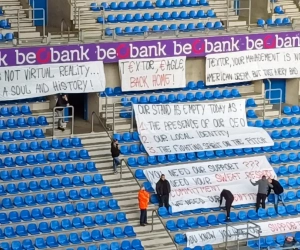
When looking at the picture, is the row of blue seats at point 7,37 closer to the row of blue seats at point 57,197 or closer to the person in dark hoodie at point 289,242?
the row of blue seats at point 57,197

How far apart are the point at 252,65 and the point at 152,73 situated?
329 centimetres

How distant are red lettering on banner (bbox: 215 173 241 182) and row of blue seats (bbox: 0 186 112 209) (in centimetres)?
332

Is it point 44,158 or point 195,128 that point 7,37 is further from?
point 195,128

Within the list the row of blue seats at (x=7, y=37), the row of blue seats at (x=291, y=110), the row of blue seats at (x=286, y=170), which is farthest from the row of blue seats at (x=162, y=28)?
the row of blue seats at (x=286, y=170)

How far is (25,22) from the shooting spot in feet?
121

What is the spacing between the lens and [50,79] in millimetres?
35594

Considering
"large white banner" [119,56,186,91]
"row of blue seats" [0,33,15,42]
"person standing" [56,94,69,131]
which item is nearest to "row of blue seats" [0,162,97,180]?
"person standing" [56,94,69,131]

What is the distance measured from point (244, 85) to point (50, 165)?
7978 mm

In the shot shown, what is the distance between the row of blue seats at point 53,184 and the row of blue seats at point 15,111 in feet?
8.10

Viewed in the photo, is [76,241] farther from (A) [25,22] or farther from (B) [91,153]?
(A) [25,22]

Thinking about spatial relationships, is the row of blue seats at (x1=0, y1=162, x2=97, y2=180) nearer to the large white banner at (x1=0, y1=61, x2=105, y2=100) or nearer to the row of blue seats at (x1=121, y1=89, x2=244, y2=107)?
the large white banner at (x1=0, y1=61, x2=105, y2=100)

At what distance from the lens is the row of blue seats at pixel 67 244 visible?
3180 cm

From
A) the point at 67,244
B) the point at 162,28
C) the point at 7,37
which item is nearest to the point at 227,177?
the point at 162,28

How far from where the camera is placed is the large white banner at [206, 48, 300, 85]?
38.3 metres
